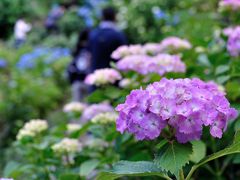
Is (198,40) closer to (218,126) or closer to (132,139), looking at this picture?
(132,139)

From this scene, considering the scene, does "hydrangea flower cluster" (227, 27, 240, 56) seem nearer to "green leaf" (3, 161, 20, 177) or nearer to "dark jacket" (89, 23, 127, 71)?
"green leaf" (3, 161, 20, 177)

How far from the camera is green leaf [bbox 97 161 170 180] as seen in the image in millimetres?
1305

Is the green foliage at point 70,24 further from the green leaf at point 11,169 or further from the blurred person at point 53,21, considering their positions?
the green leaf at point 11,169

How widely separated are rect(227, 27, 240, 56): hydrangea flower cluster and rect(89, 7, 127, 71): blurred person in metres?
2.40

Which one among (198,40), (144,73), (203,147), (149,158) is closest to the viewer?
(203,147)

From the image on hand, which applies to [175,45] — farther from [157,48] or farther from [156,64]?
[156,64]

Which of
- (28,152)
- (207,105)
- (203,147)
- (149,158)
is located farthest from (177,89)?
(28,152)

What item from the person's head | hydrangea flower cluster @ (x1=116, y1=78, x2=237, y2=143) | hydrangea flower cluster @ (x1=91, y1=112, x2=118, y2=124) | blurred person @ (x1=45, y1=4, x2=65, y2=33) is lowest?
hydrangea flower cluster @ (x1=116, y1=78, x2=237, y2=143)

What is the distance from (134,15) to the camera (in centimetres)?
844

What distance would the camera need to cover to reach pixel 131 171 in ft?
4.33

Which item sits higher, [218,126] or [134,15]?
[134,15]

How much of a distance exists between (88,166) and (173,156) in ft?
2.55

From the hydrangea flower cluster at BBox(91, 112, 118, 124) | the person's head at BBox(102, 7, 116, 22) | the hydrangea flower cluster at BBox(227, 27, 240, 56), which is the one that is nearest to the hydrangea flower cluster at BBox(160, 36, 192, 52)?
the hydrangea flower cluster at BBox(227, 27, 240, 56)

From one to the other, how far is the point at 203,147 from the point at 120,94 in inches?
18.4
